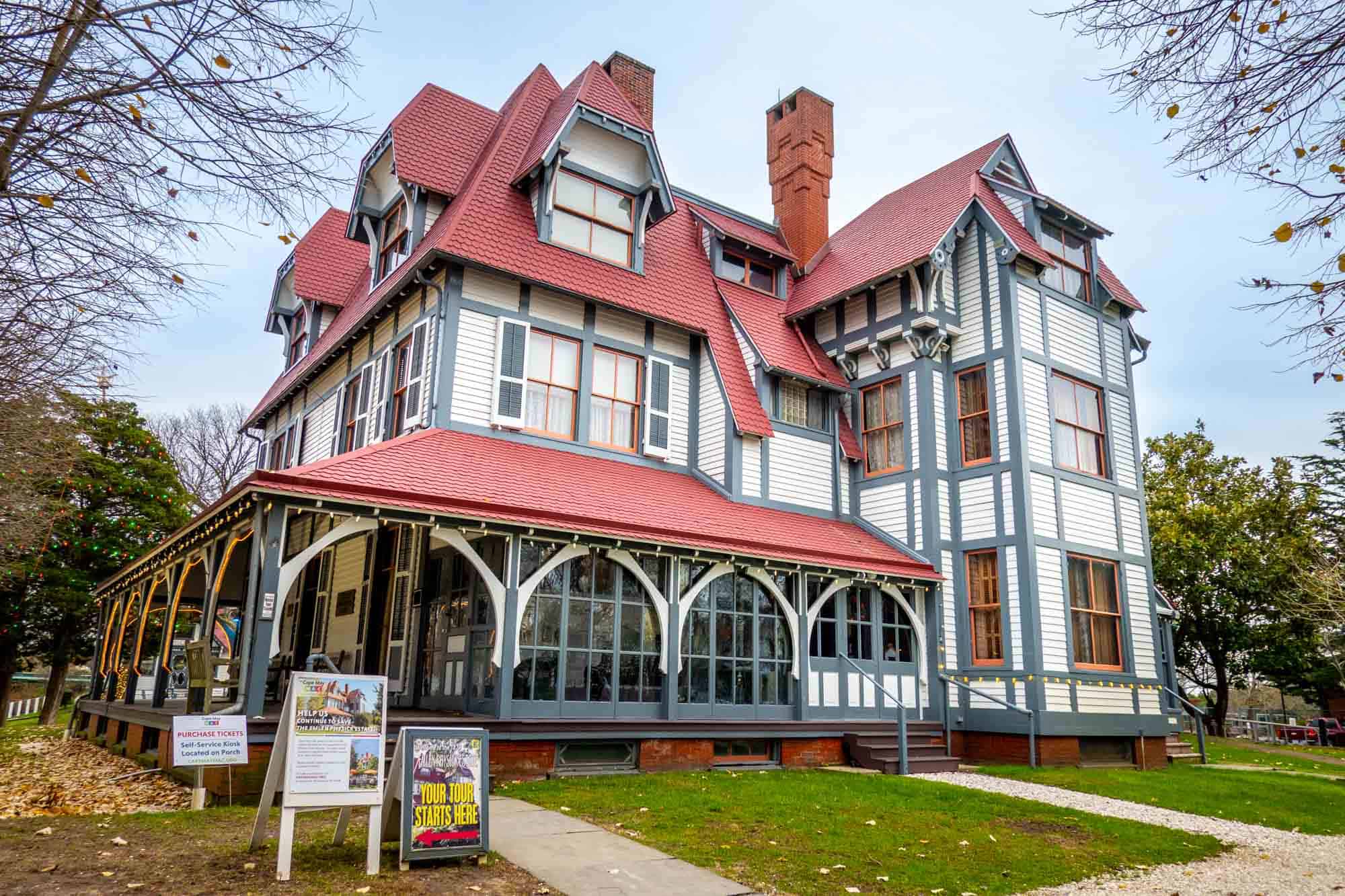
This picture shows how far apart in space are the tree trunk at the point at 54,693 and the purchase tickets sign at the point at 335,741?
77.3ft

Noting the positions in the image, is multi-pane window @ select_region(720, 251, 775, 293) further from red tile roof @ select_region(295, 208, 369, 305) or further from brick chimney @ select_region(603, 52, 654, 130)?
red tile roof @ select_region(295, 208, 369, 305)

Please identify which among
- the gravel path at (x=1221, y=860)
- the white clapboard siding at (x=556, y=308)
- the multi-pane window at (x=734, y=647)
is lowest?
the gravel path at (x=1221, y=860)

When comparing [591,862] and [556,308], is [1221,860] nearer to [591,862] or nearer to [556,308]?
[591,862]

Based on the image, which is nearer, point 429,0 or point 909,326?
point 429,0

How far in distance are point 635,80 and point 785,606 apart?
1226cm

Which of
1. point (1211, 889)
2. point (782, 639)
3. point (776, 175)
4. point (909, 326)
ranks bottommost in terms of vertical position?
point (1211, 889)

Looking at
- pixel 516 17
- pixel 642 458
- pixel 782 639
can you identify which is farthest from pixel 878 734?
pixel 516 17

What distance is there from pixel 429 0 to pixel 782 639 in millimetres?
11586

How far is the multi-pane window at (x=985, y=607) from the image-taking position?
54.6ft

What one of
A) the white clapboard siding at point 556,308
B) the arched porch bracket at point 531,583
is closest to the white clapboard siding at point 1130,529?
the white clapboard siding at point 556,308

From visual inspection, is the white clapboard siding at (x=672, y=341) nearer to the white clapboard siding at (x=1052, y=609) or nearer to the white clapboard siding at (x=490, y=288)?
the white clapboard siding at (x=490, y=288)

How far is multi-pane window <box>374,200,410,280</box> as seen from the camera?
1738 cm

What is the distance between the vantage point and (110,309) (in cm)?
682

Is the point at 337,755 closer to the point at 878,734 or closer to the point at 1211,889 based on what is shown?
the point at 1211,889
